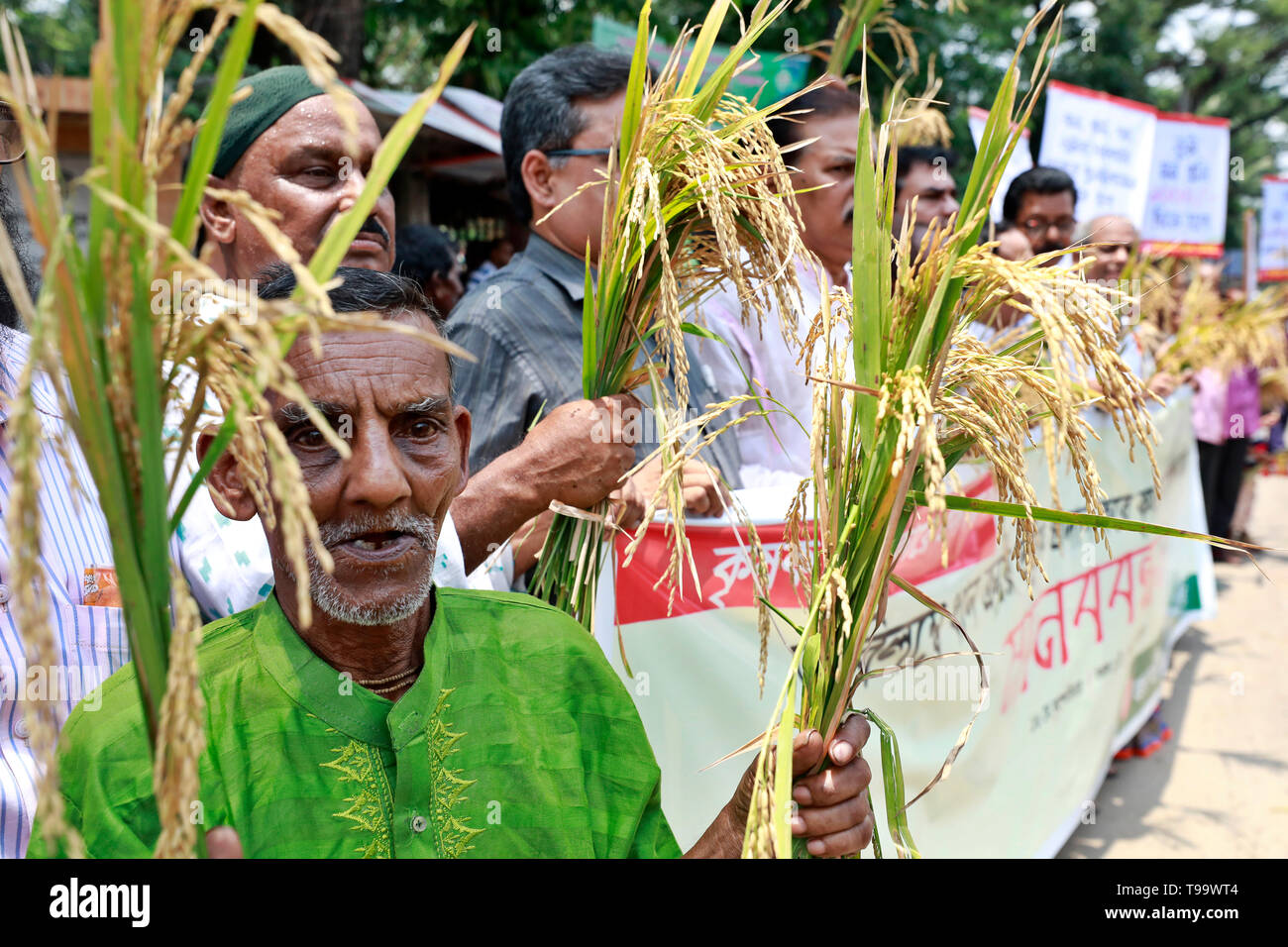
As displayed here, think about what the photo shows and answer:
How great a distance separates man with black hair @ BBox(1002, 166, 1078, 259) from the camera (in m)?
5.19

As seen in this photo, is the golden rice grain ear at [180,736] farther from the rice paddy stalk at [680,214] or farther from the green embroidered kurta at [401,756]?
the rice paddy stalk at [680,214]

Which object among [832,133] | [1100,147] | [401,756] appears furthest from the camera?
[1100,147]

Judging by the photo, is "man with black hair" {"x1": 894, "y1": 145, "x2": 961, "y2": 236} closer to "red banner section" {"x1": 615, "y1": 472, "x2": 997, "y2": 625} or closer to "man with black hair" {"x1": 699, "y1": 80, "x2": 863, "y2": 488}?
"man with black hair" {"x1": 699, "y1": 80, "x2": 863, "y2": 488}

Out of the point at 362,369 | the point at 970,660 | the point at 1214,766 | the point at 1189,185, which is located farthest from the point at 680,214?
the point at 1189,185

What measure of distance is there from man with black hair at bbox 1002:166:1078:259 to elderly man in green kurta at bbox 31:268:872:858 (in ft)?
14.0

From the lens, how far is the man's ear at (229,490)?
1565 mm

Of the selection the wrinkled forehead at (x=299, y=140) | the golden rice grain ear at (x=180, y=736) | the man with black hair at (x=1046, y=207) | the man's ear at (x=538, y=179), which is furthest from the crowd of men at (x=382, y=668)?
the man with black hair at (x=1046, y=207)

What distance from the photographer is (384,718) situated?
1.47 meters

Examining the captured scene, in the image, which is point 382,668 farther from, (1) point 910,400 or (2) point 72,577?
(1) point 910,400

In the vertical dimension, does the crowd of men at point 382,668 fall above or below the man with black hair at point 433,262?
below

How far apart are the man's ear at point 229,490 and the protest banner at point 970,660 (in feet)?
2.33

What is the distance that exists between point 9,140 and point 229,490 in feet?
2.64
